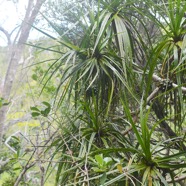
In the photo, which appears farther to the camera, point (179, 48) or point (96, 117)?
point (96, 117)

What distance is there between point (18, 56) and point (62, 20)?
897mm

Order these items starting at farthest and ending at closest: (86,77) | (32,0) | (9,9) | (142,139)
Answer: (9,9) → (32,0) → (86,77) → (142,139)

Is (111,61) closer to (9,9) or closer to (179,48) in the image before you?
(179,48)

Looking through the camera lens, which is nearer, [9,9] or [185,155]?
[185,155]

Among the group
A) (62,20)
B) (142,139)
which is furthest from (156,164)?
(62,20)

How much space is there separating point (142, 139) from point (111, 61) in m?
0.42

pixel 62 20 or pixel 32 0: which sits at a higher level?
pixel 32 0

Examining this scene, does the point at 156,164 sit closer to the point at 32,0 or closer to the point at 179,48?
the point at 179,48

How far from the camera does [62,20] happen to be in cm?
233

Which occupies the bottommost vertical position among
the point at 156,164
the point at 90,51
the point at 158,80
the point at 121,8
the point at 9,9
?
the point at 156,164

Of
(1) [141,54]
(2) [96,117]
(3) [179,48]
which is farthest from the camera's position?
(1) [141,54]

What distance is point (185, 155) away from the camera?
817 mm

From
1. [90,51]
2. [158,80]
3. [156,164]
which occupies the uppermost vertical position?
[90,51]

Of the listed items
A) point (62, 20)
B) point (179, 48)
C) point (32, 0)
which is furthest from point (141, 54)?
point (32, 0)
